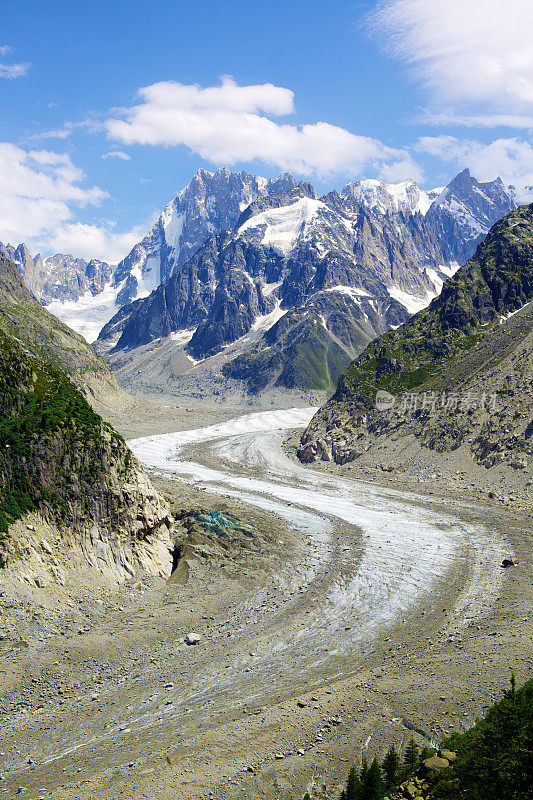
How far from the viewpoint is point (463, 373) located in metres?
113

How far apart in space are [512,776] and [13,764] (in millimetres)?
24319

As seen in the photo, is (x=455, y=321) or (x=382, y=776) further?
(x=455, y=321)

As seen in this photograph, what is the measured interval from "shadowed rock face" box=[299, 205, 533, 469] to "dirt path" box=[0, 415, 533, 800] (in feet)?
117

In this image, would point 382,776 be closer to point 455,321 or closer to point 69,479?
point 69,479

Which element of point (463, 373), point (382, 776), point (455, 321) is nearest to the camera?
point (382, 776)

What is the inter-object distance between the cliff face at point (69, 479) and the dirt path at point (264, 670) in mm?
4938

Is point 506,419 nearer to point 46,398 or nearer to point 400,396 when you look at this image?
point 400,396

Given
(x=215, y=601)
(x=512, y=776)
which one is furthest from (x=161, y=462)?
(x=512, y=776)

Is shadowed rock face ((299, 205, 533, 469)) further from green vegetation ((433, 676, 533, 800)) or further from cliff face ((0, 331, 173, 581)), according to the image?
green vegetation ((433, 676, 533, 800))

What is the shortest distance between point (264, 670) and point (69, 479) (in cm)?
2318

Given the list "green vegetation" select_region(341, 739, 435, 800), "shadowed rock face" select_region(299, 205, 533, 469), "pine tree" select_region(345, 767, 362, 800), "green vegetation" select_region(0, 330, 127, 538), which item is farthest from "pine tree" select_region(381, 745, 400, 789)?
"shadowed rock face" select_region(299, 205, 533, 469)

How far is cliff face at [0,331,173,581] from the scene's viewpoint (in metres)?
47.6

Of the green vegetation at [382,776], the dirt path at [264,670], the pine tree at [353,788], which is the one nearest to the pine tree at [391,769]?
the green vegetation at [382,776]

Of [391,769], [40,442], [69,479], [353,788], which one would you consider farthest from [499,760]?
[40,442]
